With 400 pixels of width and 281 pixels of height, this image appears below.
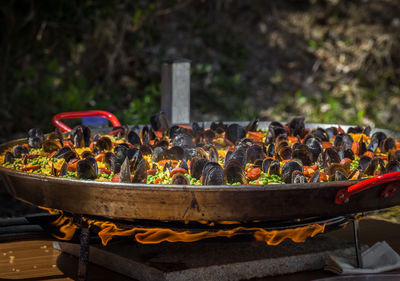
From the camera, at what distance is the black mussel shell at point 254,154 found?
2311 millimetres

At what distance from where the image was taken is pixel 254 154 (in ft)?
7.58

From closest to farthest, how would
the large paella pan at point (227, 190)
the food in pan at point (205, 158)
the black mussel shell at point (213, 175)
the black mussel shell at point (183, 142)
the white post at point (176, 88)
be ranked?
the large paella pan at point (227, 190)
the black mussel shell at point (213, 175)
the food in pan at point (205, 158)
the black mussel shell at point (183, 142)
the white post at point (176, 88)

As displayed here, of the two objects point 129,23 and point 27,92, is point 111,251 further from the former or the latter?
point 129,23

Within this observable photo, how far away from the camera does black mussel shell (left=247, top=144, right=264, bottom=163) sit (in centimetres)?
231

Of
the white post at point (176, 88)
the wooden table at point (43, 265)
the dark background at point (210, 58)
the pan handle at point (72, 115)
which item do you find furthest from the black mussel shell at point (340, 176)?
the dark background at point (210, 58)

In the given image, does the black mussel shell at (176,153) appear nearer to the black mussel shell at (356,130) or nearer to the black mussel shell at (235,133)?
the black mussel shell at (235,133)

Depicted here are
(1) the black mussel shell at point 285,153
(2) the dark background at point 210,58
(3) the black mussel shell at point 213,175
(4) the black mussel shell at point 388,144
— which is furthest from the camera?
(2) the dark background at point 210,58

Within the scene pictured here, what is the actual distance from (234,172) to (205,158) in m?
0.18

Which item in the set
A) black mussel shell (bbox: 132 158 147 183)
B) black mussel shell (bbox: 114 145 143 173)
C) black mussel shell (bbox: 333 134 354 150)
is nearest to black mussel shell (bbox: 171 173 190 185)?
black mussel shell (bbox: 132 158 147 183)

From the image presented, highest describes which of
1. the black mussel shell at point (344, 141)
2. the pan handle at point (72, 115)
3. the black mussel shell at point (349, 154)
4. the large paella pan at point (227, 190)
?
the pan handle at point (72, 115)

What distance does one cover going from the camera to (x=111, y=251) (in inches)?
95.2

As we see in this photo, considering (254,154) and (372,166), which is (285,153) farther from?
(372,166)

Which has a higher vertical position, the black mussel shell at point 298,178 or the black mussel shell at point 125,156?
the black mussel shell at point 125,156

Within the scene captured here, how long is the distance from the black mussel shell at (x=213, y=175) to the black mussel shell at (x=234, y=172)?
66mm
